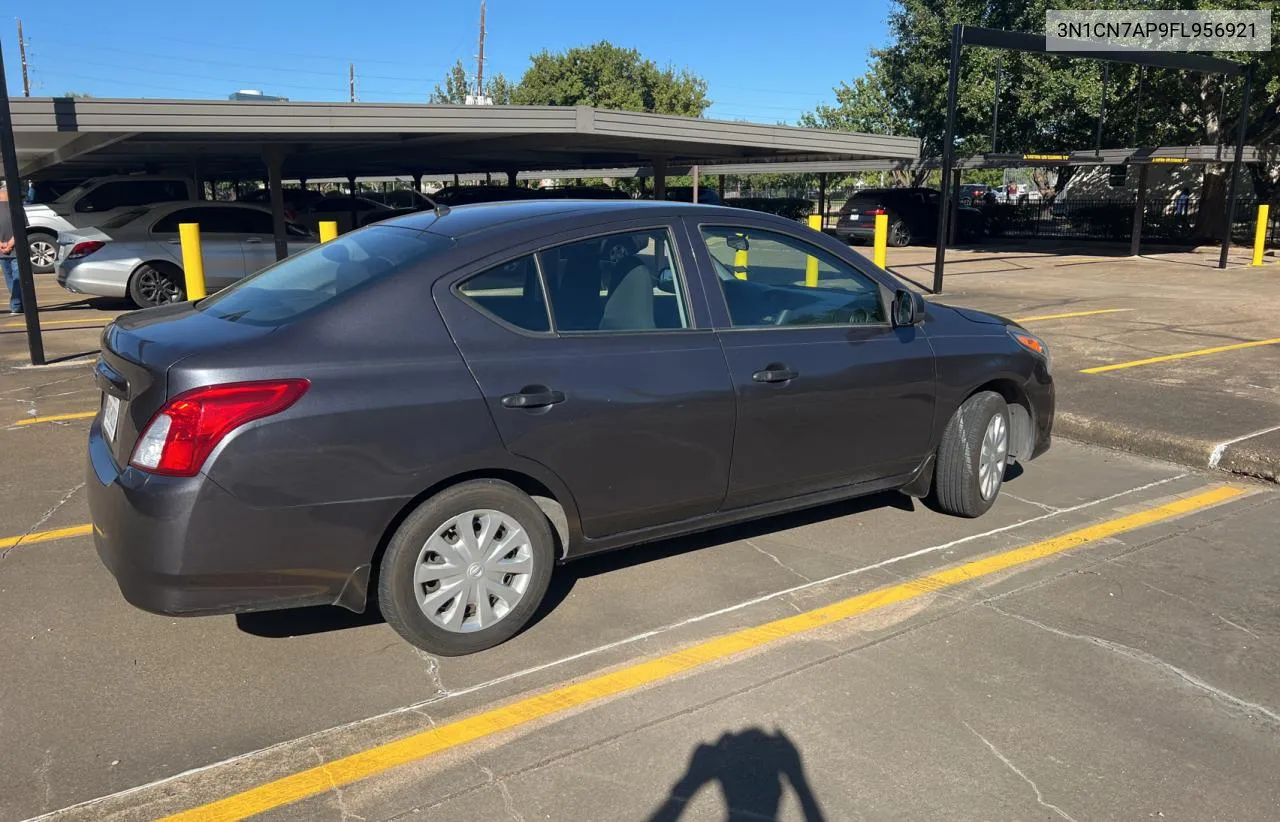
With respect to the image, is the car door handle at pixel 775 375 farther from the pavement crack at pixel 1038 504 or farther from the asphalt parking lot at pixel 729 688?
the pavement crack at pixel 1038 504

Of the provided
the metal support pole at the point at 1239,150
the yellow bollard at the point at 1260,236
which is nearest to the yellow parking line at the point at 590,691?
the metal support pole at the point at 1239,150

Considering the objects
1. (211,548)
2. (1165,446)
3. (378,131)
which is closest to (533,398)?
(211,548)

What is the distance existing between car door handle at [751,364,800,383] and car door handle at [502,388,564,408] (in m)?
0.95

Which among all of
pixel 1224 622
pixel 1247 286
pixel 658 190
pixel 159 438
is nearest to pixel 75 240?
pixel 658 190

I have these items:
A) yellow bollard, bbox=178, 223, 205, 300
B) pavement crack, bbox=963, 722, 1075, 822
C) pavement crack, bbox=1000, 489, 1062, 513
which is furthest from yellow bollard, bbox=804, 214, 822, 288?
yellow bollard, bbox=178, 223, 205, 300

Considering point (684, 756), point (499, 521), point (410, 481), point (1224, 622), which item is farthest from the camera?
point (1224, 622)

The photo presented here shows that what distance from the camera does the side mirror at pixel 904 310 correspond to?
15.0 feet

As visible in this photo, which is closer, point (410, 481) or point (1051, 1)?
point (410, 481)

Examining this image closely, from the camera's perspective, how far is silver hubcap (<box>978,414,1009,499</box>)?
5.04 metres

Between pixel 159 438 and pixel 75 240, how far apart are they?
1156cm

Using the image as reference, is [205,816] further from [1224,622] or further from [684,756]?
[1224,622]

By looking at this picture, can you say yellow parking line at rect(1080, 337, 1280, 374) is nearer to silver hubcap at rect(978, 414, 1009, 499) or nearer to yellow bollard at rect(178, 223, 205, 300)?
silver hubcap at rect(978, 414, 1009, 499)

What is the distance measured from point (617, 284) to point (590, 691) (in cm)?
162

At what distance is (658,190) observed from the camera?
17.1 meters
